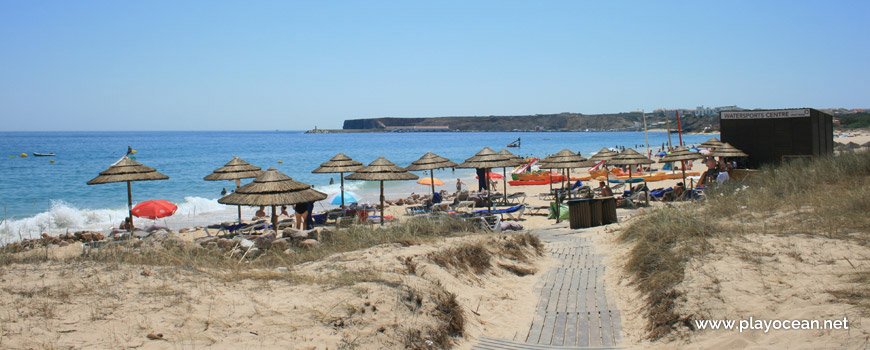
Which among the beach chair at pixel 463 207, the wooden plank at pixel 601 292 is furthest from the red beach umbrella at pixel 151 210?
the wooden plank at pixel 601 292

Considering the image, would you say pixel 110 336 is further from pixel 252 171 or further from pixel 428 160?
pixel 428 160

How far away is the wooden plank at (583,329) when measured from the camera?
473 centimetres

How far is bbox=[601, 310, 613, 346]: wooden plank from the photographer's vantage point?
475 cm

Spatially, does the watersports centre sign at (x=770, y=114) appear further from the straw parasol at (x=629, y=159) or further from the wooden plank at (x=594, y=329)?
the wooden plank at (x=594, y=329)

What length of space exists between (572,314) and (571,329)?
418 mm

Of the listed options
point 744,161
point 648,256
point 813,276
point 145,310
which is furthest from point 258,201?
point 744,161

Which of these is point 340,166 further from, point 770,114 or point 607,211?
point 770,114

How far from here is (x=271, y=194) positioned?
31.2 feet

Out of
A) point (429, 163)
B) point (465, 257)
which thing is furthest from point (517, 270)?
point (429, 163)

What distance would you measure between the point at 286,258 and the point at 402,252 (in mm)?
1379

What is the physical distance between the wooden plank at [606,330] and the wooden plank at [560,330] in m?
0.34

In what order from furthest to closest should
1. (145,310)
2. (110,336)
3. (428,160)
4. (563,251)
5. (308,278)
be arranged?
(428,160)
(563,251)
(308,278)
(145,310)
(110,336)

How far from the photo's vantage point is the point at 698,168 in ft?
106

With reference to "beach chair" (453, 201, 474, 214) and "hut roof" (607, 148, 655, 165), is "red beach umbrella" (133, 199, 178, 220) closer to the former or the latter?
"beach chair" (453, 201, 474, 214)
